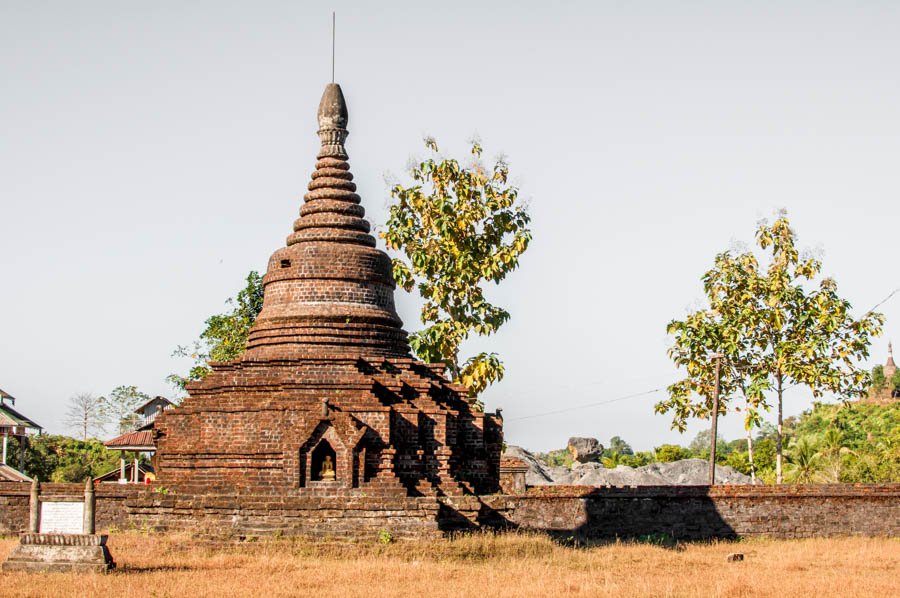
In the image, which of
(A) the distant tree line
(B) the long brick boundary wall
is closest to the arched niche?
(B) the long brick boundary wall

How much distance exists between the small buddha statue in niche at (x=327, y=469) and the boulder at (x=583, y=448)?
4040 cm

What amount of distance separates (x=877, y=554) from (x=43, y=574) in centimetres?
1621

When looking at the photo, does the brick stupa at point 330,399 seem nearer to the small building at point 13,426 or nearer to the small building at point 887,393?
the small building at point 13,426

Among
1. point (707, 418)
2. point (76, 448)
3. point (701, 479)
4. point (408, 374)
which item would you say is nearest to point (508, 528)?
point (408, 374)

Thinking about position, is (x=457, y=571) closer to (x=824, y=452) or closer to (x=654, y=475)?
(x=654, y=475)

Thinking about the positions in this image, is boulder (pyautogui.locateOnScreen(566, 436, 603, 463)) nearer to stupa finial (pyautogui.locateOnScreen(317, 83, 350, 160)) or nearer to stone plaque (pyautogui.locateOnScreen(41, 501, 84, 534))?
stupa finial (pyautogui.locateOnScreen(317, 83, 350, 160))

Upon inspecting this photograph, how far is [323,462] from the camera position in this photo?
21844 millimetres

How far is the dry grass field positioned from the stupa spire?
499 cm

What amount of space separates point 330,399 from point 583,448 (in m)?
40.6

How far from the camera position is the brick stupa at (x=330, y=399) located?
21.7 metres

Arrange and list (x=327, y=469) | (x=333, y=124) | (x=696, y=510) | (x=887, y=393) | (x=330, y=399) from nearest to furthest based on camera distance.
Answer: (x=327, y=469) → (x=330, y=399) → (x=333, y=124) → (x=696, y=510) → (x=887, y=393)

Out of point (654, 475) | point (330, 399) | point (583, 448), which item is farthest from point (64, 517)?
point (583, 448)

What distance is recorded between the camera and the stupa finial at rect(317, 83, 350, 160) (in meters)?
25.9

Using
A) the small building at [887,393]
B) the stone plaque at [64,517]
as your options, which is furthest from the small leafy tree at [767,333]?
the small building at [887,393]
